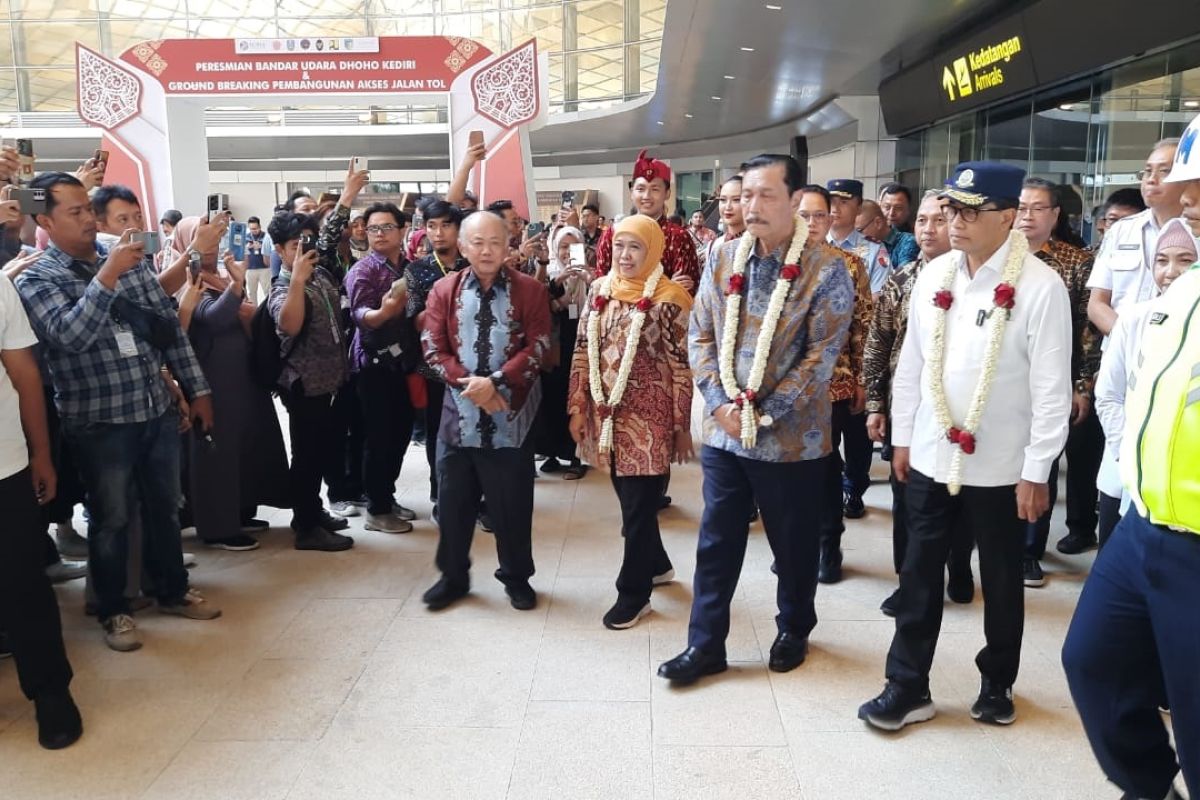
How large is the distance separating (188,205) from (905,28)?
24.7 feet

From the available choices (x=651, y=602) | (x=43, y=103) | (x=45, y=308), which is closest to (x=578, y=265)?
(x=651, y=602)

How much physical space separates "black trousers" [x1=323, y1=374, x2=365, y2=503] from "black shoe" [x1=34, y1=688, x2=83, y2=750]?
191cm

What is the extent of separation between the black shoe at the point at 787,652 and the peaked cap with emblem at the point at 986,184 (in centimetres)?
146

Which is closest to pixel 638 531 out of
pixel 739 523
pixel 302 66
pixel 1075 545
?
pixel 739 523

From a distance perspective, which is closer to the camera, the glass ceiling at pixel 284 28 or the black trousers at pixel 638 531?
the black trousers at pixel 638 531

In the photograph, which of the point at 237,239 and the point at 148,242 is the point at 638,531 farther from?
the point at 237,239

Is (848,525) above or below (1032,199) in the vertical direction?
below

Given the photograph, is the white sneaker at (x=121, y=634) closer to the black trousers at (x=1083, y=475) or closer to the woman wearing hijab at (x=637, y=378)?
the woman wearing hijab at (x=637, y=378)

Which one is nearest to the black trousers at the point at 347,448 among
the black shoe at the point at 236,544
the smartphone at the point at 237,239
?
the black shoe at the point at 236,544

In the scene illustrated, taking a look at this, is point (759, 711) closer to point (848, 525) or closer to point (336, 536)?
point (848, 525)

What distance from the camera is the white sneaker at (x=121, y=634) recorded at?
9.96 ft

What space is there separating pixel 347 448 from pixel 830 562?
2663 millimetres

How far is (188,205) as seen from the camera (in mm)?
9086

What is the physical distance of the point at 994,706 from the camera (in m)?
2.49
